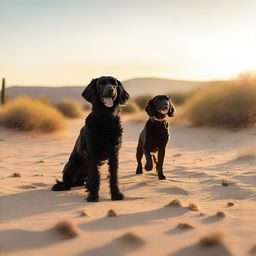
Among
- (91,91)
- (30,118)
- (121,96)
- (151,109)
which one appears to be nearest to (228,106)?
(30,118)

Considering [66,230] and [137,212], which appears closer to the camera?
[66,230]

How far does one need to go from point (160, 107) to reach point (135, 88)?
4198 inches

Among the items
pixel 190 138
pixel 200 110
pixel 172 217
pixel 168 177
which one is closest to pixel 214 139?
pixel 190 138

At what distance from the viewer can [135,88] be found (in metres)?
113

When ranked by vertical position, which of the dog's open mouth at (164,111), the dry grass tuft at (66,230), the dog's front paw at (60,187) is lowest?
the dog's front paw at (60,187)

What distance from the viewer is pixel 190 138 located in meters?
15.6

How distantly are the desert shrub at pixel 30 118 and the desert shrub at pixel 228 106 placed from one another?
5.26 metres

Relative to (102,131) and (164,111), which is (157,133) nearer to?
(164,111)

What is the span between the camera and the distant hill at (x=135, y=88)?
93.2 meters

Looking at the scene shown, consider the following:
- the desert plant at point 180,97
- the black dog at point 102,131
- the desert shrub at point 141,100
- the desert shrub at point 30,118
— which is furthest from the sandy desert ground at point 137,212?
the desert shrub at point 141,100

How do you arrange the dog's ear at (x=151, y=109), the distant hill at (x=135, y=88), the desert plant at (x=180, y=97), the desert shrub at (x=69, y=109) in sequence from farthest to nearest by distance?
the distant hill at (x=135, y=88), the desert plant at (x=180, y=97), the desert shrub at (x=69, y=109), the dog's ear at (x=151, y=109)

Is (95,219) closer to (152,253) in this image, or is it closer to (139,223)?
(139,223)

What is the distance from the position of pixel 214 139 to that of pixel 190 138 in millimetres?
1086

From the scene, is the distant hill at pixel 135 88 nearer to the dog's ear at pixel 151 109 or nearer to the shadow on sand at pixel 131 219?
the dog's ear at pixel 151 109
